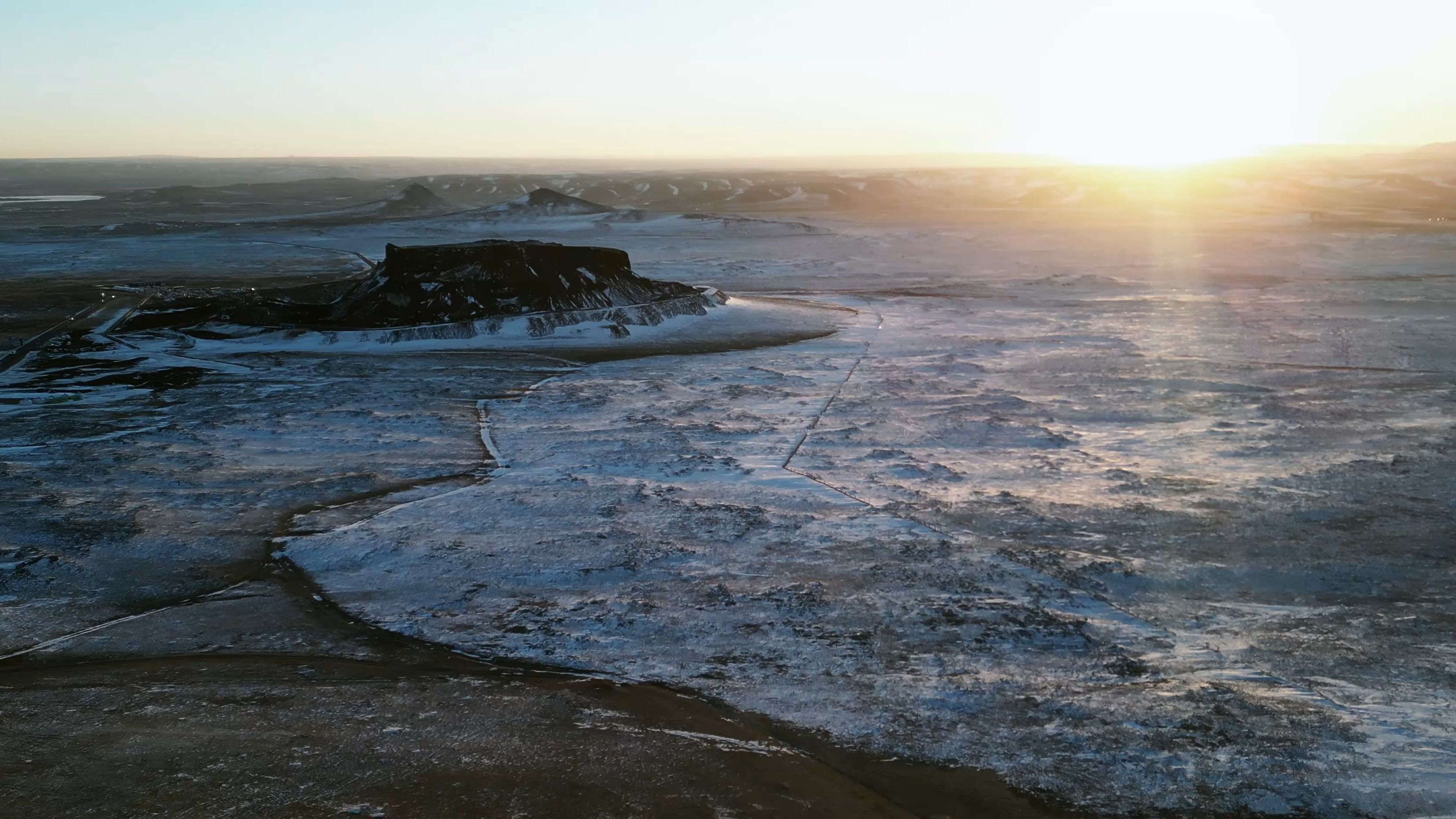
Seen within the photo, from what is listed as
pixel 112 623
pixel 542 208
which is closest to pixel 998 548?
pixel 112 623

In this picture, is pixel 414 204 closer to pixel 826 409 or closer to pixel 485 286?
pixel 485 286

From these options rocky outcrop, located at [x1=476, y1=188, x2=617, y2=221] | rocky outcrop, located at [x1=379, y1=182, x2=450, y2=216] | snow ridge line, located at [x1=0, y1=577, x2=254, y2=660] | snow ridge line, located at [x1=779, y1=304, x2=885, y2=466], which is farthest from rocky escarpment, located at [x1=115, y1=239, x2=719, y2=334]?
rocky outcrop, located at [x1=379, y1=182, x2=450, y2=216]

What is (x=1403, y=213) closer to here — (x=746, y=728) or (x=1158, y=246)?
(x=1158, y=246)

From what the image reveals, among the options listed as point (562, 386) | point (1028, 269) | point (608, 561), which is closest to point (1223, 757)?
point (608, 561)

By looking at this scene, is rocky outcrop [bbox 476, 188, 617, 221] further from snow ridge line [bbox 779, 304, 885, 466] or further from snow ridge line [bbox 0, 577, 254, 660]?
snow ridge line [bbox 0, 577, 254, 660]

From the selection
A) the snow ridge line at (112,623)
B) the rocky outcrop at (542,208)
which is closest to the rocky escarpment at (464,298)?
the snow ridge line at (112,623)
